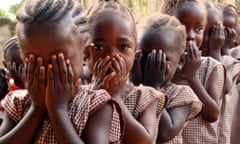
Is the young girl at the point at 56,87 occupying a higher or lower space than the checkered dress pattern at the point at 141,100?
higher

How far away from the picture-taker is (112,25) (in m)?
2.19

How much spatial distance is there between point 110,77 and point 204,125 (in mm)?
1058

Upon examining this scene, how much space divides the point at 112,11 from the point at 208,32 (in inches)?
53.4

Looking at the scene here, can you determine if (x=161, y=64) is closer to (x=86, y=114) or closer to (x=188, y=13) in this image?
(x=188, y=13)

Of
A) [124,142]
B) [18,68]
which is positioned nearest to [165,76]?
[124,142]

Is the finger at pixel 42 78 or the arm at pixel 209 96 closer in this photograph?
the finger at pixel 42 78

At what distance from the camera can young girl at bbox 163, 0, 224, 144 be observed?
2842 mm

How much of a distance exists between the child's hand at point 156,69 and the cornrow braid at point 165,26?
0.47ft

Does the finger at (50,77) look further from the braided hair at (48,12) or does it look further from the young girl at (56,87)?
the braided hair at (48,12)

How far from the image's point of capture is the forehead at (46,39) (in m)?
1.68

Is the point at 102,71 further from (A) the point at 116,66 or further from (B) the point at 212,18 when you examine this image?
(B) the point at 212,18

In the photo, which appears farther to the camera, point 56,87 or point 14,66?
point 14,66

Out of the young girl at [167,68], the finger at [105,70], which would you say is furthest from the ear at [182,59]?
the finger at [105,70]

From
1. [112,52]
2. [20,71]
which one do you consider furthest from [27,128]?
[20,71]
